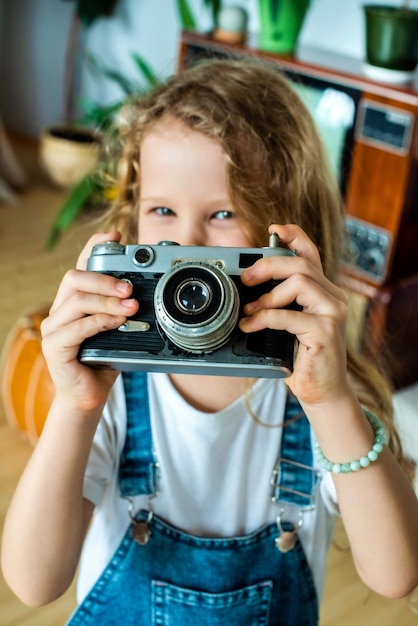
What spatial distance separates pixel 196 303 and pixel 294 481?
0.30 metres

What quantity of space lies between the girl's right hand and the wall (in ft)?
6.42

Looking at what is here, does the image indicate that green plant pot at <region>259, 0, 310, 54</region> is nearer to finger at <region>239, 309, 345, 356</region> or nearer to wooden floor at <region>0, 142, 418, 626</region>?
wooden floor at <region>0, 142, 418, 626</region>

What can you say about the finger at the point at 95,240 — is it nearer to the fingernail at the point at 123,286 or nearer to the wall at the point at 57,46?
the fingernail at the point at 123,286

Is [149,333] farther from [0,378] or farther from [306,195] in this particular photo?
[0,378]

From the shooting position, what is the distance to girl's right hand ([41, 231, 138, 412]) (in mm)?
645

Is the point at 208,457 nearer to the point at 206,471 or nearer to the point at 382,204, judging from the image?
the point at 206,471

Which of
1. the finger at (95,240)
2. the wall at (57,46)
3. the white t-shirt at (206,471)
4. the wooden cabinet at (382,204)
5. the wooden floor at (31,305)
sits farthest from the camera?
the wall at (57,46)

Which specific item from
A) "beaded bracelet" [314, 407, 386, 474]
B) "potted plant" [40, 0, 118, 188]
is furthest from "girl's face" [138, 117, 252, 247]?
"potted plant" [40, 0, 118, 188]

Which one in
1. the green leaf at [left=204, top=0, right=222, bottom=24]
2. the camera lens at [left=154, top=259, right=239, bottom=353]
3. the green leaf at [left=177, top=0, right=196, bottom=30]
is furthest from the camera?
the green leaf at [left=177, top=0, right=196, bottom=30]

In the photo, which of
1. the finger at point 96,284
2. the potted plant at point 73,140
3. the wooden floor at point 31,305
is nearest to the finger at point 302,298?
the finger at point 96,284

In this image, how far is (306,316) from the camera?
634mm

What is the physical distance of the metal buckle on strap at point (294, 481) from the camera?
821 millimetres

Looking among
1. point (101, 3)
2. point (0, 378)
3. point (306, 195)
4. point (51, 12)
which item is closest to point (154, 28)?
point (101, 3)

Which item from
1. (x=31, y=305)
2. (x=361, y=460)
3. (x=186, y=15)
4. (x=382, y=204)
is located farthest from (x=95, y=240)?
(x=186, y=15)
